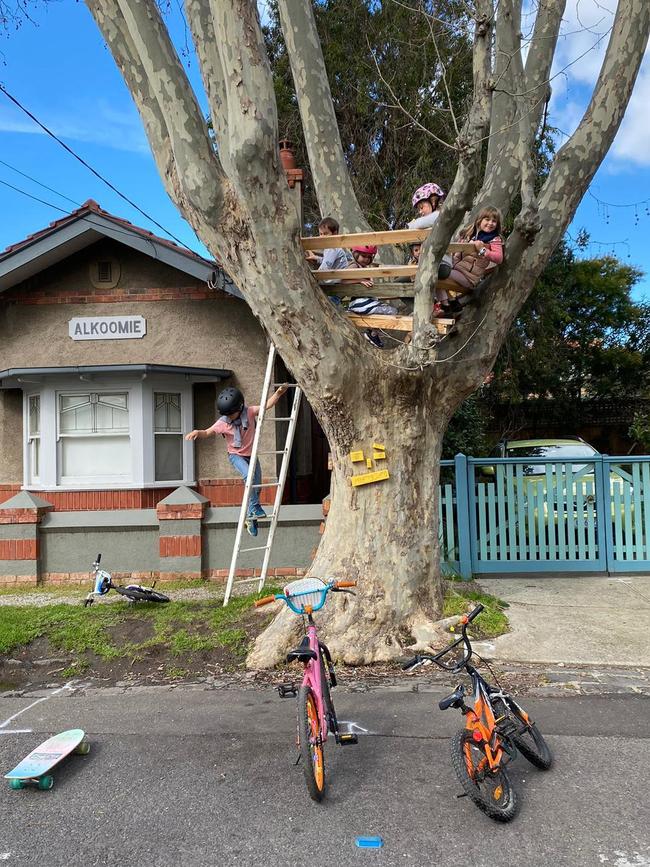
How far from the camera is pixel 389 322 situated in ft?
19.7

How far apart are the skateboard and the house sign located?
6712mm

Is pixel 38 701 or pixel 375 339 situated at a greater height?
pixel 375 339

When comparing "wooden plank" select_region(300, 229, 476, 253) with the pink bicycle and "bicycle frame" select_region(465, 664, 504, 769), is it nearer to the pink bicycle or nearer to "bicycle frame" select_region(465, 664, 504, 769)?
the pink bicycle

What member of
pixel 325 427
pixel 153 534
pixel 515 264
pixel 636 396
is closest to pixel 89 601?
pixel 153 534

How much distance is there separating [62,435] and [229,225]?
584 cm

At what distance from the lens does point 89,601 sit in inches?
292

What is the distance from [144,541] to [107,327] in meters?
3.24

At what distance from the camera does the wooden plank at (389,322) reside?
589 centimetres

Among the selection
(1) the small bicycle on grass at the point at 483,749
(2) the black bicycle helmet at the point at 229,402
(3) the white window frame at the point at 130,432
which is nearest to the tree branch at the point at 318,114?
(2) the black bicycle helmet at the point at 229,402

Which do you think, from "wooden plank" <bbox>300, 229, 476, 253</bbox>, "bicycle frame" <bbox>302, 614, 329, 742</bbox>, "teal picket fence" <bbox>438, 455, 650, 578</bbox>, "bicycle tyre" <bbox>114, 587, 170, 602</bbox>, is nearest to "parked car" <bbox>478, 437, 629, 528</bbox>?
"teal picket fence" <bbox>438, 455, 650, 578</bbox>

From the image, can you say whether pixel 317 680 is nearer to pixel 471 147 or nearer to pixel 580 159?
pixel 471 147

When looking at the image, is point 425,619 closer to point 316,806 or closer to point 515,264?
point 316,806

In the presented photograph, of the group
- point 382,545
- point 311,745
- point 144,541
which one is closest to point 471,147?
point 382,545

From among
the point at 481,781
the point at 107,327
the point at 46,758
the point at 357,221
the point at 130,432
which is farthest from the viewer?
the point at 107,327
